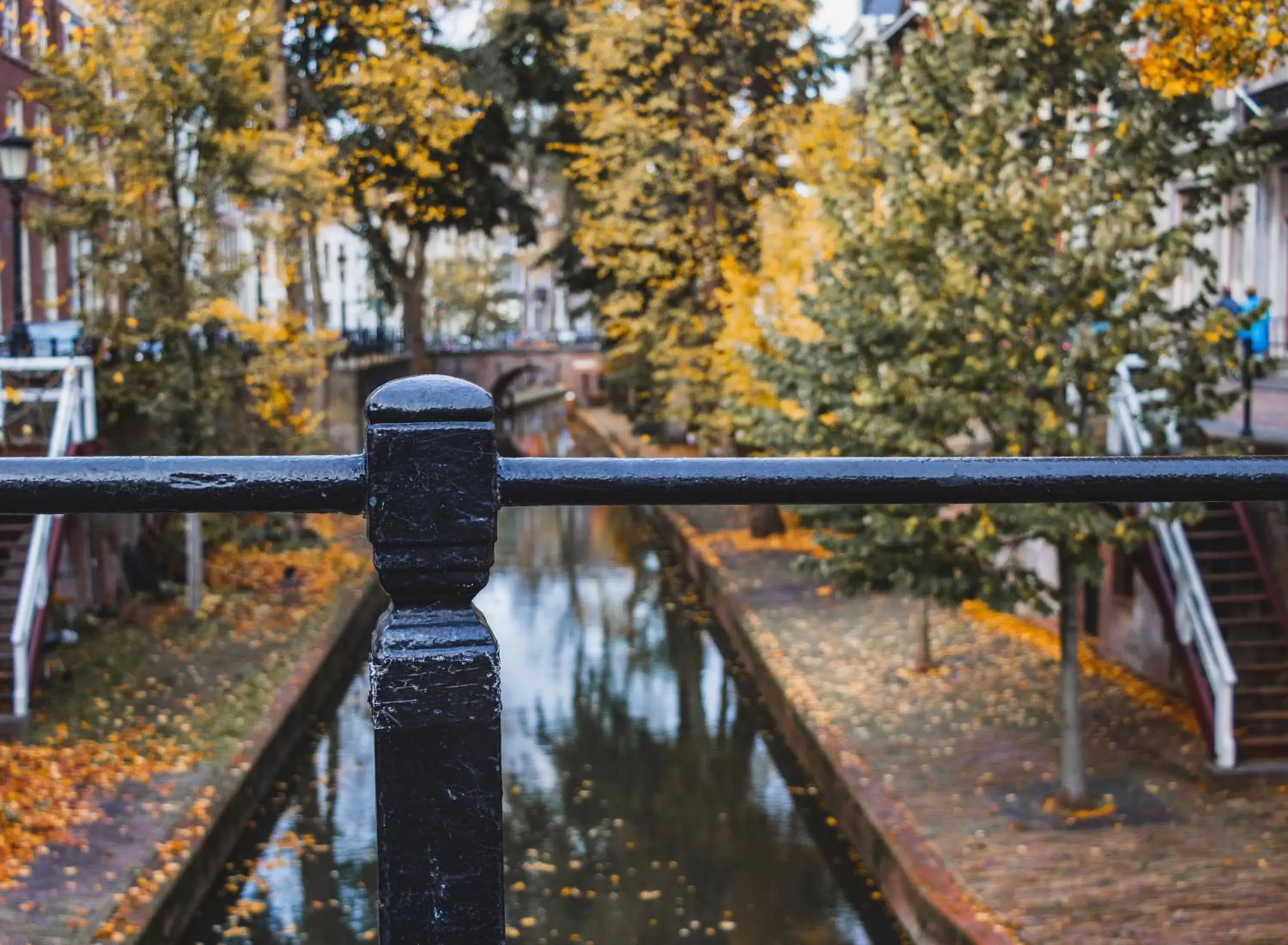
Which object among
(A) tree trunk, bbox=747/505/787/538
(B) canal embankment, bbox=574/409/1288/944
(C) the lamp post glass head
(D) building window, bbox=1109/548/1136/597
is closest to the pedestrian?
(D) building window, bbox=1109/548/1136/597

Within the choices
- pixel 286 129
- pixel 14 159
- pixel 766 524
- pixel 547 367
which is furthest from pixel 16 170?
pixel 547 367

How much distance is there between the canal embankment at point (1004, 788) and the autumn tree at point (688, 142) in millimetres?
8826

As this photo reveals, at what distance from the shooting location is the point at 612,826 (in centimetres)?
1580

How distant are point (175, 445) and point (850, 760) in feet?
39.0

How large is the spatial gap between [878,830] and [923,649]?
549 centimetres

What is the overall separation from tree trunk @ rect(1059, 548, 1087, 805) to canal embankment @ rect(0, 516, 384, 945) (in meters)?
7.22

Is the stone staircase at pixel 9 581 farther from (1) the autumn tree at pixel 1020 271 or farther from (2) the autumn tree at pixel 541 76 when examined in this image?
(2) the autumn tree at pixel 541 76

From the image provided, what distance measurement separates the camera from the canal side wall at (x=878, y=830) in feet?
36.4

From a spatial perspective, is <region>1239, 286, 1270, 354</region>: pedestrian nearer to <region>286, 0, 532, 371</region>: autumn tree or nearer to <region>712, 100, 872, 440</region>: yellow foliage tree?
<region>712, 100, 872, 440</region>: yellow foliage tree

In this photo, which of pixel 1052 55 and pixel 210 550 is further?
pixel 210 550

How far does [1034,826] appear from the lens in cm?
1284

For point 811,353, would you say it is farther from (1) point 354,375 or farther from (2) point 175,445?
(1) point 354,375

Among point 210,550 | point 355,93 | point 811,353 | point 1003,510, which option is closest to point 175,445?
point 210,550

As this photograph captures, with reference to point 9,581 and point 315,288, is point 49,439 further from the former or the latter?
point 315,288
